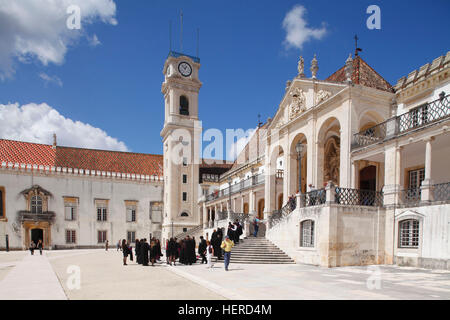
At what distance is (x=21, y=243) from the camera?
112 feet

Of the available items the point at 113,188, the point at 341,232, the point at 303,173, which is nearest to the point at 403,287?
the point at 341,232

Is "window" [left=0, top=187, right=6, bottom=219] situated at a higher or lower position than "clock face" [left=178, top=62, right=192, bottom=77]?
lower

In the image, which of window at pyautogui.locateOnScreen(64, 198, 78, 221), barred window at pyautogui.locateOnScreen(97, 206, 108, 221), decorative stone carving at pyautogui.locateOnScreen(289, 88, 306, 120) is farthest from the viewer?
barred window at pyautogui.locateOnScreen(97, 206, 108, 221)

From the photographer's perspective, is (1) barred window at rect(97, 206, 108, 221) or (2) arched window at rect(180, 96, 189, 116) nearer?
(1) barred window at rect(97, 206, 108, 221)

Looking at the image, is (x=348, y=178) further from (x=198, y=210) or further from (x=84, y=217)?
(x=84, y=217)

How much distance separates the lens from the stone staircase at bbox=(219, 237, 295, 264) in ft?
50.0

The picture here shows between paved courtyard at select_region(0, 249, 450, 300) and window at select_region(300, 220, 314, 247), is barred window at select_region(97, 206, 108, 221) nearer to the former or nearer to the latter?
paved courtyard at select_region(0, 249, 450, 300)

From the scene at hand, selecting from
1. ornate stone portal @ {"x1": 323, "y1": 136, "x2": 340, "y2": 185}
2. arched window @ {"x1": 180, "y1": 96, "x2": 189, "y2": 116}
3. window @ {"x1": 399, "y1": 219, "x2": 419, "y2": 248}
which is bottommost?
window @ {"x1": 399, "y1": 219, "x2": 419, "y2": 248}

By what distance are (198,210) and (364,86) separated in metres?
27.1

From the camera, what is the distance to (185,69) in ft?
131

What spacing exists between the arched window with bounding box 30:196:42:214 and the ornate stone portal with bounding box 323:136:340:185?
3093 cm

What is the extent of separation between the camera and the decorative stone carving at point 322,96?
59.6 feet

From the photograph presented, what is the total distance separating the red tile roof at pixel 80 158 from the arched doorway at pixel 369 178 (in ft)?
93.7

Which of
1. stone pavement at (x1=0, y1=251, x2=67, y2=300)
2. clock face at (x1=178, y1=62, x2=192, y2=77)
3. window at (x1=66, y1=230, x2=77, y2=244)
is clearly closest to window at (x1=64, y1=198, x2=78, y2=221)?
window at (x1=66, y1=230, x2=77, y2=244)
